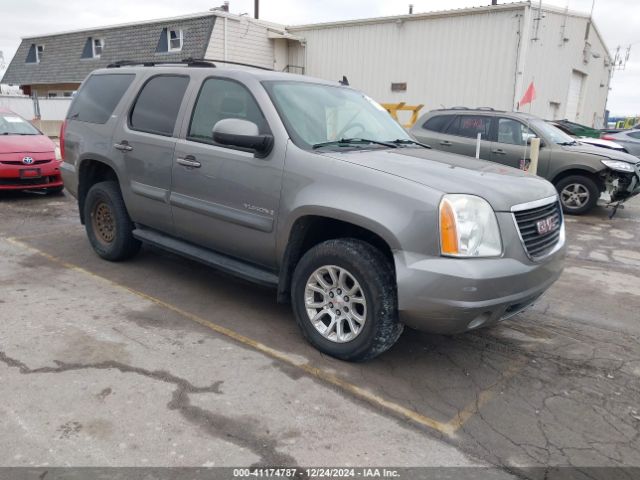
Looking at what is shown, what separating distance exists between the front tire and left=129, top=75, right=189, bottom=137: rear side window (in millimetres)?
1945

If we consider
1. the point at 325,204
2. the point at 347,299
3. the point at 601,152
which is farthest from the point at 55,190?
the point at 601,152

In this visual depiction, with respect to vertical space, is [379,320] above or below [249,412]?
above

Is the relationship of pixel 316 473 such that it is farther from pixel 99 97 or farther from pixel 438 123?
pixel 438 123

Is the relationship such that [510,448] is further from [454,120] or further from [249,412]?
[454,120]

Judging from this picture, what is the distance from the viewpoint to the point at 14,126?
31.4 ft

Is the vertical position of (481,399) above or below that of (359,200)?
below

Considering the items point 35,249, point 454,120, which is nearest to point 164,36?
point 454,120

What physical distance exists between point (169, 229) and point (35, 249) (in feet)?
7.87

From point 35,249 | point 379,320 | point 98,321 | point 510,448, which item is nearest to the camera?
point 510,448

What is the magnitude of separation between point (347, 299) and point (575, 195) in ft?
24.7

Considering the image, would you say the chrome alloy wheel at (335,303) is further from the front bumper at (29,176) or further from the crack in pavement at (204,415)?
the front bumper at (29,176)

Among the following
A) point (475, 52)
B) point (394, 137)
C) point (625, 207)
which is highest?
point (475, 52)

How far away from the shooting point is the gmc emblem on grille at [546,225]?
350 cm

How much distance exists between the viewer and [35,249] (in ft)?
20.2
